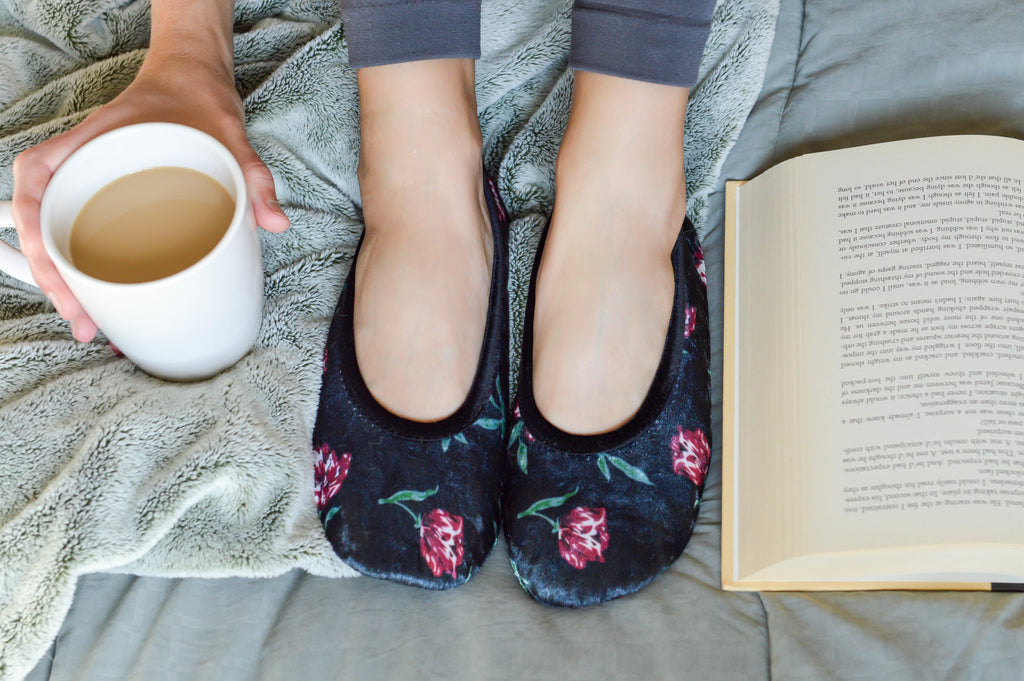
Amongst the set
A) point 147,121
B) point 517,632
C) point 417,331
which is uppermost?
point 147,121

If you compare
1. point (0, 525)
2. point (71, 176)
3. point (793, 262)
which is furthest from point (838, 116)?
point (0, 525)

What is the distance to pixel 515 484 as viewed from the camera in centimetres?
63

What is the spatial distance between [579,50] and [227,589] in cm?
47

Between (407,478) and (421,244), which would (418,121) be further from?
(407,478)

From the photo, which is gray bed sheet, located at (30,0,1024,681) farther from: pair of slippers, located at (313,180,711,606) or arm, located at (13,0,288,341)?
arm, located at (13,0,288,341)

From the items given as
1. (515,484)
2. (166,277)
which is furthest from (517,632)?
(166,277)

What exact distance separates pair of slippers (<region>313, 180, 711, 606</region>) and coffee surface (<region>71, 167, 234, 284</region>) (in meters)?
0.17

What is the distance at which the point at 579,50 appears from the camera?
584 millimetres

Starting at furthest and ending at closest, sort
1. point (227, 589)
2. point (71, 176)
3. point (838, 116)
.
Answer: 1. point (838, 116)
2. point (227, 589)
3. point (71, 176)

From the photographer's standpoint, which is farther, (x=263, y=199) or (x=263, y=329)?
(x=263, y=329)

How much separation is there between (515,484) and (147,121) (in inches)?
14.6

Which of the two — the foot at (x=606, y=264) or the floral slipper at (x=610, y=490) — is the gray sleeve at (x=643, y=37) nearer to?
the foot at (x=606, y=264)

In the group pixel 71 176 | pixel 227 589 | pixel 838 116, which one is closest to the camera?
pixel 71 176

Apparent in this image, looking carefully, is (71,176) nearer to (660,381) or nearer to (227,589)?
(227,589)
